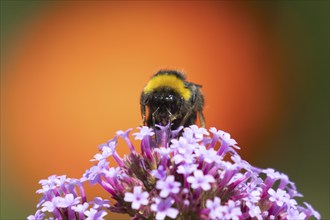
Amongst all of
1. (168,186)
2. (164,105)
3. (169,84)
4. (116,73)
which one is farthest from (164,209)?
(116,73)

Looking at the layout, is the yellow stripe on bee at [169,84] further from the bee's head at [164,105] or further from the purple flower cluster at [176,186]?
the purple flower cluster at [176,186]

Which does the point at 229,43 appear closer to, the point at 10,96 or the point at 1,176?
the point at 10,96

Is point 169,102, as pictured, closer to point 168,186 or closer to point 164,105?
point 164,105

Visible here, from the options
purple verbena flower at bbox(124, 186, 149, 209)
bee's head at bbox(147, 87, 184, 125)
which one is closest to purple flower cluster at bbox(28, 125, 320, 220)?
purple verbena flower at bbox(124, 186, 149, 209)

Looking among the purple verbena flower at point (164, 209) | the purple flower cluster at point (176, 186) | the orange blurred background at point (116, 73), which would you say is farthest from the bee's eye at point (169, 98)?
the orange blurred background at point (116, 73)

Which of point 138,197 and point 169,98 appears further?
point 169,98

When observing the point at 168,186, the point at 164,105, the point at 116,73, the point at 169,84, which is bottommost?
the point at 168,186
